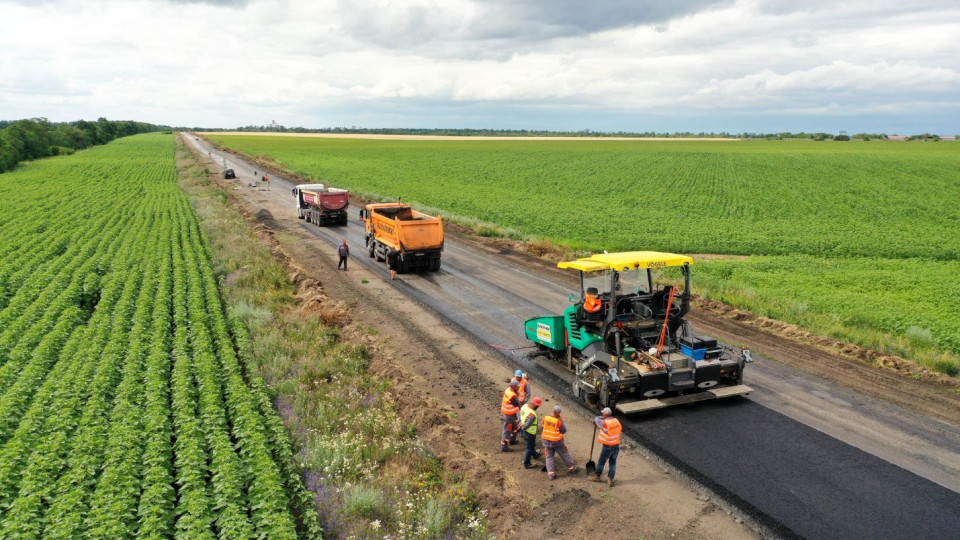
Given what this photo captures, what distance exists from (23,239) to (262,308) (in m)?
19.7

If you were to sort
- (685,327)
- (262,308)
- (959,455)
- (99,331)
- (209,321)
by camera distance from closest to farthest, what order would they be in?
(959,455) < (685,327) < (99,331) < (209,321) < (262,308)

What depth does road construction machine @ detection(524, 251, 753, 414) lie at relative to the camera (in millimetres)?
11906

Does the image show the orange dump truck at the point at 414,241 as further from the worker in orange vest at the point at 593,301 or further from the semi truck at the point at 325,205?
the worker in orange vest at the point at 593,301

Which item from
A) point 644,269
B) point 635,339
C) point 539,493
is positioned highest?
point 644,269

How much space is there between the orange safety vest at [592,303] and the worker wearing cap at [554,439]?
11.6 feet

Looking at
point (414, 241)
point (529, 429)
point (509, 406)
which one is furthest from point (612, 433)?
point (414, 241)

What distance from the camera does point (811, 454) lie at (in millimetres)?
10586

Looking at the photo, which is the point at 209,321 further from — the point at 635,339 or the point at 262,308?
the point at 635,339

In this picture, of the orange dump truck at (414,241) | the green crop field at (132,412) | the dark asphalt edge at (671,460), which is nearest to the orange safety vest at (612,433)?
the dark asphalt edge at (671,460)

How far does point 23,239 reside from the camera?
1177 inches

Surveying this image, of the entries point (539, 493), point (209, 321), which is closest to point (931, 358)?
point (539, 493)

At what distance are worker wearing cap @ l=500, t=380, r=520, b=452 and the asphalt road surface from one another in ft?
7.91

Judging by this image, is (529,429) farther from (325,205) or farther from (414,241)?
(325,205)

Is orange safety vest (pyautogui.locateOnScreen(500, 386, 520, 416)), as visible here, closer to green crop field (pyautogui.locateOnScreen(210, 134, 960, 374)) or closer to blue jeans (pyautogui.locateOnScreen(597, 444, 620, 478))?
blue jeans (pyautogui.locateOnScreen(597, 444, 620, 478))
